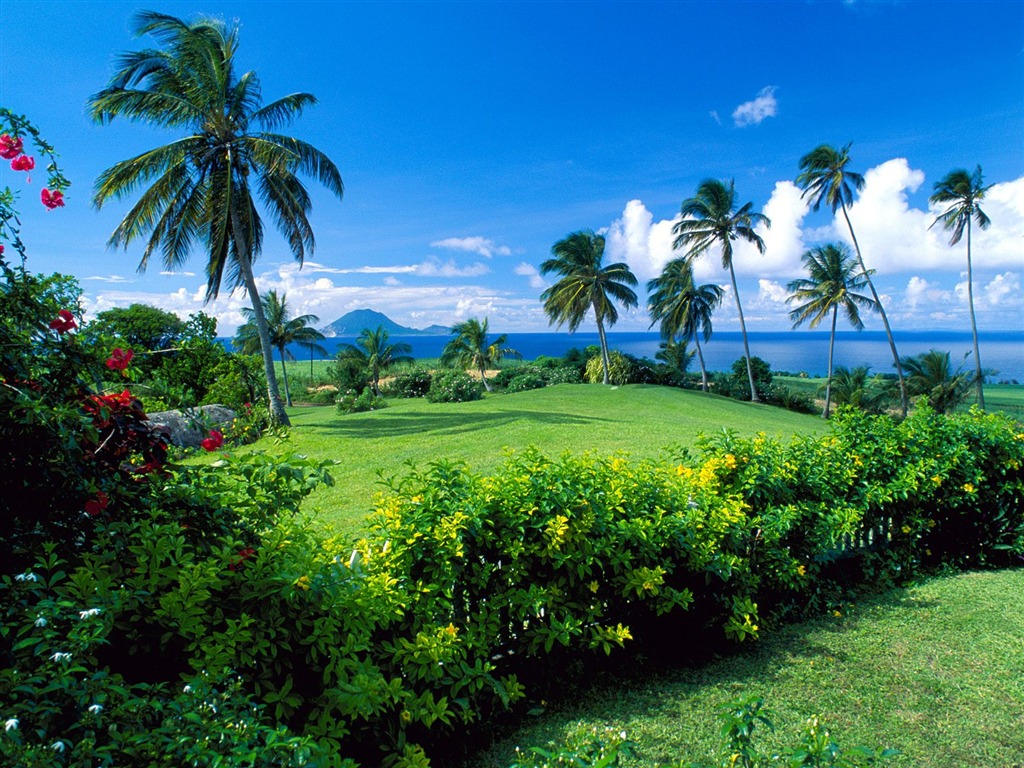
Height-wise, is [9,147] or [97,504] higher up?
[9,147]

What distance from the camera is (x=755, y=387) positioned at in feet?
116

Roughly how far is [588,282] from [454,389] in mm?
10142

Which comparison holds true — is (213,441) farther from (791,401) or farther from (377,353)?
(377,353)

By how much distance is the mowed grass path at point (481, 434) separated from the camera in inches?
350

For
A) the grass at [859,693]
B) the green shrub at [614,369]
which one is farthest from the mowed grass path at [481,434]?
the green shrub at [614,369]

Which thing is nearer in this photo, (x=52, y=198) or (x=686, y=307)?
(x=52, y=198)

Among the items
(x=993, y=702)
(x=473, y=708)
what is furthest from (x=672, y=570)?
(x=993, y=702)

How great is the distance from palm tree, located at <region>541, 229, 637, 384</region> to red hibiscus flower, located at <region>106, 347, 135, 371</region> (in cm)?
2629

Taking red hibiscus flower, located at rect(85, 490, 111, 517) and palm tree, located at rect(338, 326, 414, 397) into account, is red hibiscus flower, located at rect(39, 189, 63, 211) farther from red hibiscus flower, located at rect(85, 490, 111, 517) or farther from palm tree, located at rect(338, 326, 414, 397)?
palm tree, located at rect(338, 326, 414, 397)

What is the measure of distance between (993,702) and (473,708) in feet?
9.23

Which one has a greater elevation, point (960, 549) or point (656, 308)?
point (656, 308)

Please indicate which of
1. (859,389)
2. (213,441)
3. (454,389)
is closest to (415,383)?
(454,389)

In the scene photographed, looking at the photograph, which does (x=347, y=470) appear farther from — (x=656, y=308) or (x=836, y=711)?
(x=656, y=308)

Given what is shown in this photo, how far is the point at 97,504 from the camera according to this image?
1983 mm
